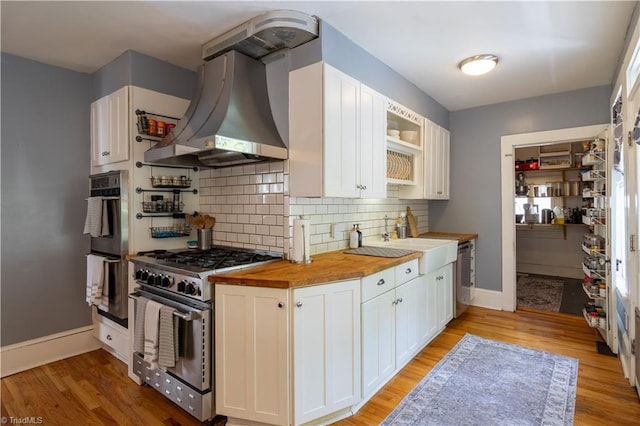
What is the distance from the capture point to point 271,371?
1877 mm

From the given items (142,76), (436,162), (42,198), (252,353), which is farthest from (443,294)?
(42,198)

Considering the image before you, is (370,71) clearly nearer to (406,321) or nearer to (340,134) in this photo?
(340,134)

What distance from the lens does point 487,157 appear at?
4262 millimetres

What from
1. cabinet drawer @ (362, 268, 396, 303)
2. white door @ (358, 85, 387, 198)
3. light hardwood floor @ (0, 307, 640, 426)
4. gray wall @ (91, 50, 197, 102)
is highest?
gray wall @ (91, 50, 197, 102)

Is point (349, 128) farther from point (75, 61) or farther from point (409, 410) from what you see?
point (75, 61)

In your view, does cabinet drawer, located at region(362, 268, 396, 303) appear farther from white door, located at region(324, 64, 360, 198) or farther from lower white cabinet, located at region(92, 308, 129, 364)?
lower white cabinet, located at region(92, 308, 129, 364)

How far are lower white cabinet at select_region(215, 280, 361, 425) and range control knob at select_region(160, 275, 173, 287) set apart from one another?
38 cm

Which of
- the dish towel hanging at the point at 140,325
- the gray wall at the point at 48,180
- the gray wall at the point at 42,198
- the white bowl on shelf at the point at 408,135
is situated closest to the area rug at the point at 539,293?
the white bowl on shelf at the point at 408,135

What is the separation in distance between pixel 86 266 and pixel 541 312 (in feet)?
16.8

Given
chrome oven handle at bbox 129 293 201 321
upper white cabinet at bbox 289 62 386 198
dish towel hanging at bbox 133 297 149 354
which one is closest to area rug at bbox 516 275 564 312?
upper white cabinet at bbox 289 62 386 198

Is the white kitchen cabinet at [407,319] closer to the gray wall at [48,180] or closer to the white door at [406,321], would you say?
the white door at [406,321]

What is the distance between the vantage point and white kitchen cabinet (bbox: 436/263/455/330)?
3.19m

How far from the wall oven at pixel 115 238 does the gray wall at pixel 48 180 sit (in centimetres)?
49

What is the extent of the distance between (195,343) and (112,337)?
140 centimetres
